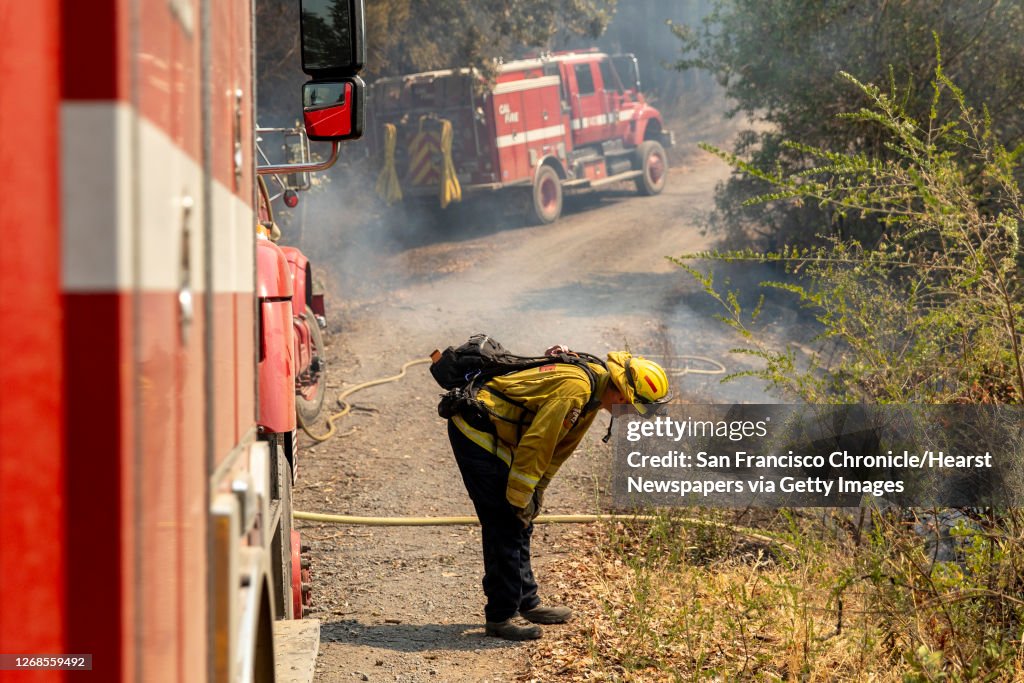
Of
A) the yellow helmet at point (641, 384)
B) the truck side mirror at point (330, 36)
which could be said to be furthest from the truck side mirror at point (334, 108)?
the yellow helmet at point (641, 384)

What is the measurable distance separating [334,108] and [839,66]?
32.1ft

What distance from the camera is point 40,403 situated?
1.25 m

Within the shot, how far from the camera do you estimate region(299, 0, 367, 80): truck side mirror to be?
3453 mm

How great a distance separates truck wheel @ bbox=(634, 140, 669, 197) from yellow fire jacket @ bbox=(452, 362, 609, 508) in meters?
17.7

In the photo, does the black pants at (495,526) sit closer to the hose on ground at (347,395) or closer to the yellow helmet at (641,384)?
the yellow helmet at (641,384)

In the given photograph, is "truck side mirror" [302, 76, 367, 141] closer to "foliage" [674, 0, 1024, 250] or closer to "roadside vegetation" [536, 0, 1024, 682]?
"roadside vegetation" [536, 0, 1024, 682]

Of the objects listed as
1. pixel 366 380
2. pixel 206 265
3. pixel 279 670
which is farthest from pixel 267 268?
pixel 366 380

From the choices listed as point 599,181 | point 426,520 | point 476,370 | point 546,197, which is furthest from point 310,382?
point 599,181

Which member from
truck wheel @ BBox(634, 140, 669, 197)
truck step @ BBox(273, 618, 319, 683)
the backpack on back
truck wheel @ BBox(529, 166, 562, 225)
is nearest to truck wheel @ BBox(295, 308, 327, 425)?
the backpack on back

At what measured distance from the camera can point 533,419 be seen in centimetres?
478

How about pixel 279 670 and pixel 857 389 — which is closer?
pixel 279 670

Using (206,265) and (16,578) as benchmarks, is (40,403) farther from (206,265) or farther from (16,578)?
(206,265)

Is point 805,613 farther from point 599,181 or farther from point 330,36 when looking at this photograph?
point 599,181

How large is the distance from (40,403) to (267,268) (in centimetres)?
318
